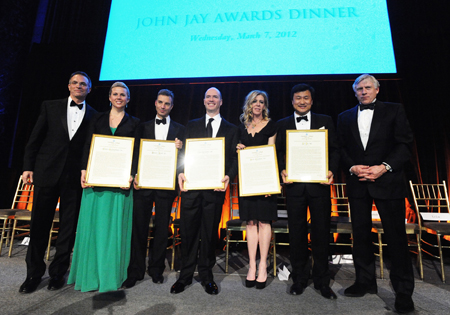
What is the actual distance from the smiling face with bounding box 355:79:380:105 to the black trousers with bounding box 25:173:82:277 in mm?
2678

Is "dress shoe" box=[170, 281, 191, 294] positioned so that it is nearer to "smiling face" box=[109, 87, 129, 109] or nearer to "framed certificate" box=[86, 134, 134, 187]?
"framed certificate" box=[86, 134, 134, 187]

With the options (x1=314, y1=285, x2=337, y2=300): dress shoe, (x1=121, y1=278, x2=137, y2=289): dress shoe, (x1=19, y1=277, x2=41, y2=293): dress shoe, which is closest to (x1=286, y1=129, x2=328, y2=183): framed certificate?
(x1=314, y1=285, x2=337, y2=300): dress shoe

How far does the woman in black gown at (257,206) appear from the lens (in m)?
2.26

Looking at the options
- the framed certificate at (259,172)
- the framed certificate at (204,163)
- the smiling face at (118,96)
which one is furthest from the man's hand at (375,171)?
the smiling face at (118,96)

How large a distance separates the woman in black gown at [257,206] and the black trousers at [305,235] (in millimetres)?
189

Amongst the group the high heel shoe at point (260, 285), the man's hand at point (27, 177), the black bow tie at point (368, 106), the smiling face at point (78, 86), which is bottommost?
the high heel shoe at point (260, 285)

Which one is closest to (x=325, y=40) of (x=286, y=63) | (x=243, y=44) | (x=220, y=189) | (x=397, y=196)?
(x=286, y=63)

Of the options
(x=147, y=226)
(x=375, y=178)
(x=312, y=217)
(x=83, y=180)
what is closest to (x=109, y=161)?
(x=83, y=180)

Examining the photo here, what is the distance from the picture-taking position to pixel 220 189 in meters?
2.21

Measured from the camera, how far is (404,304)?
5.99 feet

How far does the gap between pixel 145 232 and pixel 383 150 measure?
225cm

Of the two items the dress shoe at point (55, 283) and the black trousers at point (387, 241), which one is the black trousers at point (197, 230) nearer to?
the dress shoe at point (55, 283)

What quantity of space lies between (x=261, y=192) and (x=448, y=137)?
3.75m

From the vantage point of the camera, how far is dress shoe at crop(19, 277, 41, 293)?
2.04 m
